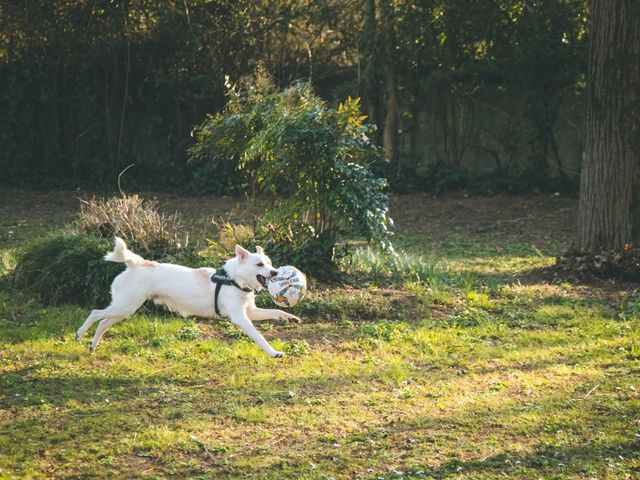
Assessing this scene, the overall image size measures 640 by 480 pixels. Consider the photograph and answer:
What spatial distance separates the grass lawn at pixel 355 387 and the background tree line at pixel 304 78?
7270mm

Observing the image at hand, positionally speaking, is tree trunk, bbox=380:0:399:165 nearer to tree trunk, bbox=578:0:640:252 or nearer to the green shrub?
tree trunk, bbox=578:0:640:252

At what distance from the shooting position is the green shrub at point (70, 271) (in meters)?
9.55

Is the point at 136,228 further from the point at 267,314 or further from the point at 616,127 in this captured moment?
the point at 616,127

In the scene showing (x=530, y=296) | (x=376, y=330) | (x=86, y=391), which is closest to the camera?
(x=86, y=391)

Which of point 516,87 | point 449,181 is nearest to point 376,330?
point 449,181

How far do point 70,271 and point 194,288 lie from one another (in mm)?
2622

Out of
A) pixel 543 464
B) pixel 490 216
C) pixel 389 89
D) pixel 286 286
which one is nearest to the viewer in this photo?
pixel 543 464

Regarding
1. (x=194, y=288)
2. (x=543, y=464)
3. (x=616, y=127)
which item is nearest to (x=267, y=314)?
(x=194, y=288)

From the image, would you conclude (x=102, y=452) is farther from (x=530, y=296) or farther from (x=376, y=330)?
(x=530, y=296)

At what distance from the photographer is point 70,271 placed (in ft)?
31.7

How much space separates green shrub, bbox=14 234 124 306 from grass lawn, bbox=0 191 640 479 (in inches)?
8.5

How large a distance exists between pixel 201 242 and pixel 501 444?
19.9 feet

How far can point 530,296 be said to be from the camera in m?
10.1

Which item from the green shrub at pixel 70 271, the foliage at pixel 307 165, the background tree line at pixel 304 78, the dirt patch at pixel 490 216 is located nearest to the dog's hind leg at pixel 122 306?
the green shrub at pixel 70 271
